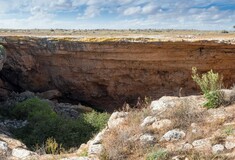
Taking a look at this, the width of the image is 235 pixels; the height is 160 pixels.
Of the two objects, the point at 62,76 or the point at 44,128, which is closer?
the point at 44,128

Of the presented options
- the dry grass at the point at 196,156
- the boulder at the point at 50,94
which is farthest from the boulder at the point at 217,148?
the boulder at the point at 50,94

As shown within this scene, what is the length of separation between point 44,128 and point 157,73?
6.01 m

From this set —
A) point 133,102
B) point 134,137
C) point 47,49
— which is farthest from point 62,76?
point 134,137

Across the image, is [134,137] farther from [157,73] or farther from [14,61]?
[14,61]

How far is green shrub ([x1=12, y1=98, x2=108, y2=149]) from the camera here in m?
10.8

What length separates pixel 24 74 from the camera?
1725cm

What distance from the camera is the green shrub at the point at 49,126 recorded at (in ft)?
35.3

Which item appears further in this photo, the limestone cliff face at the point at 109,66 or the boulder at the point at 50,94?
the boulder at the point at 50,94

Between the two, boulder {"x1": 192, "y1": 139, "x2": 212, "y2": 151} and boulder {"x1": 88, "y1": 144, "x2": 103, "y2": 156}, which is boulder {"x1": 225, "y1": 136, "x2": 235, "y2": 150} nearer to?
boulder {"x1": 192, "y1": 139, "x2": 212, "y2": 151}

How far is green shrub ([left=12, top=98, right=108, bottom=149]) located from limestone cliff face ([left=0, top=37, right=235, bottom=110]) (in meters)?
2.97

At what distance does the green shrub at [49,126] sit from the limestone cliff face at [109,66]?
2975 millimetres

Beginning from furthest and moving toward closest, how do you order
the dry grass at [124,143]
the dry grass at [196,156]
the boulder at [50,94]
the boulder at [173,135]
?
1. the boulder at [50,94]
2. the boulder at [173,135]
3. the dry grass at [124,143]
4. the dry grass at [196,156]

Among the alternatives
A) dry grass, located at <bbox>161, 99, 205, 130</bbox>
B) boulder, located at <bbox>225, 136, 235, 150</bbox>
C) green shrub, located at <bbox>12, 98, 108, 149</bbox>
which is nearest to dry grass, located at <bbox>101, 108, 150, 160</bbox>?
dry grass, located at <bbox>161, 99, 205, 130</bbox>

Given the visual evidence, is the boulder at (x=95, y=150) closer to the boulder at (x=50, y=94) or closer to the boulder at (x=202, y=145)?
the boulder at (x=202, y=145)
